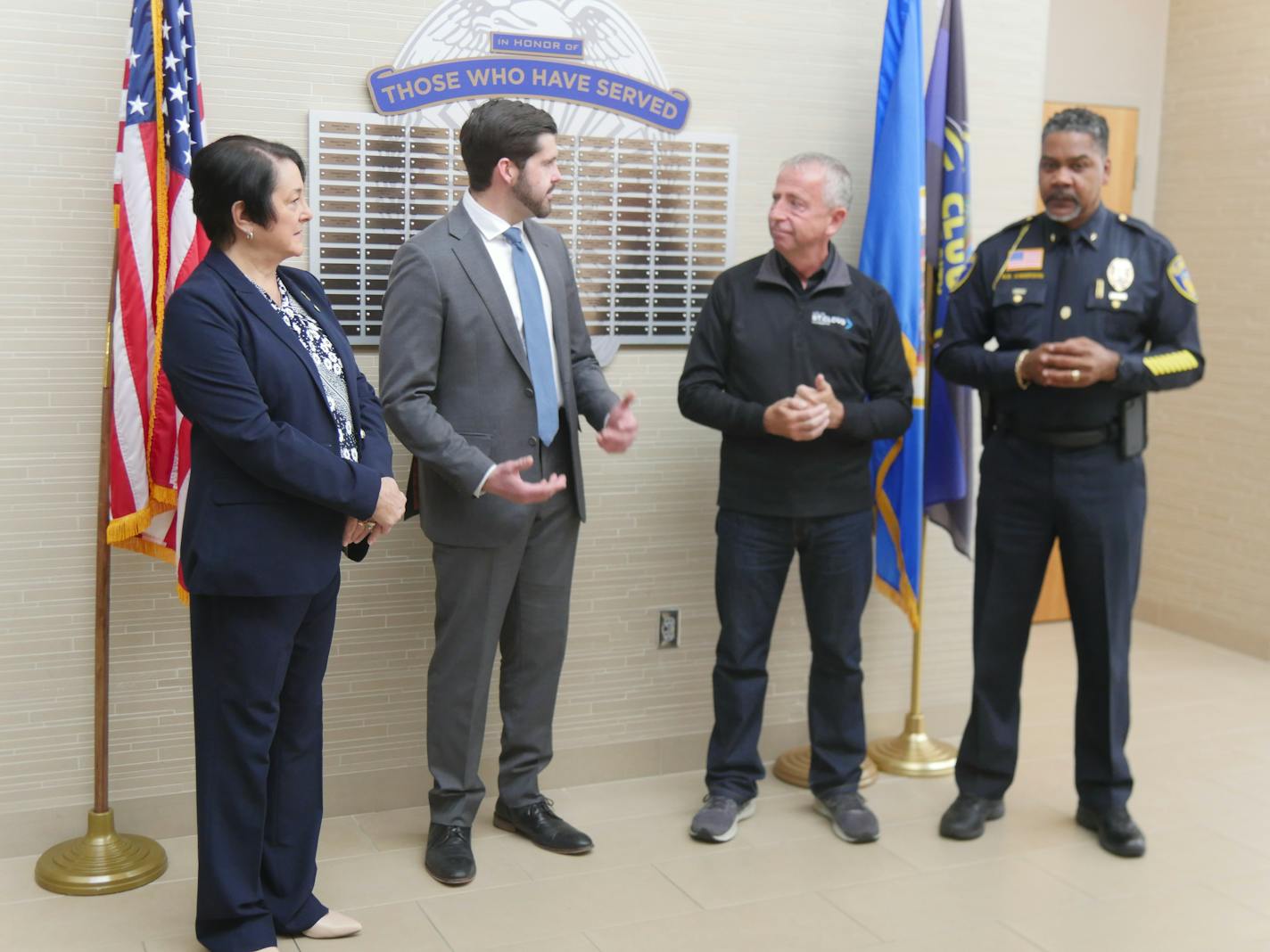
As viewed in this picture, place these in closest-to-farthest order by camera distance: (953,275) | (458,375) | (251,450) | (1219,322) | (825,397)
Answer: (251,450) < (458,375) < (825,397) < (953,275) < (1219,322)

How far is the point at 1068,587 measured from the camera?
3311 mm

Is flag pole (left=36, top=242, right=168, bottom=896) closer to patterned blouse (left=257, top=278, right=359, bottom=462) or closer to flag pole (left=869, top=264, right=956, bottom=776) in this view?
patterned blouse (left=257, top=278, right=359, bottom=462)

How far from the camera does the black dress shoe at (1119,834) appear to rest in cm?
321

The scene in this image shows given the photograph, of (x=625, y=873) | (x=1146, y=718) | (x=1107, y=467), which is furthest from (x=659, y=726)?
(x=1146, y=718)

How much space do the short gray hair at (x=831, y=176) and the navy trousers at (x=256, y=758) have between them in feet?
4.85

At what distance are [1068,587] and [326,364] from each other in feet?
6.20

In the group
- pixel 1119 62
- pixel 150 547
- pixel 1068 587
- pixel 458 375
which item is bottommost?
pixel 1068 587

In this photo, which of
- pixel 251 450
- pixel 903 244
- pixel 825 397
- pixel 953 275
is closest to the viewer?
pixel 251 450

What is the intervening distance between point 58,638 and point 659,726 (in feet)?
5.16

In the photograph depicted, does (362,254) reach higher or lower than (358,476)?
higher

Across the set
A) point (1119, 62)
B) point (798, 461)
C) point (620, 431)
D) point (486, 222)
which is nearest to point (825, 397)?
point (798, 461)

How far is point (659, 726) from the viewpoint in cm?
372

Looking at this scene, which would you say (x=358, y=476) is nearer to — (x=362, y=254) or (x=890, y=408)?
(x=362, y=254)

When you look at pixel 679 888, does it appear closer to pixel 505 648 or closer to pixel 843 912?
pixel 843 912
